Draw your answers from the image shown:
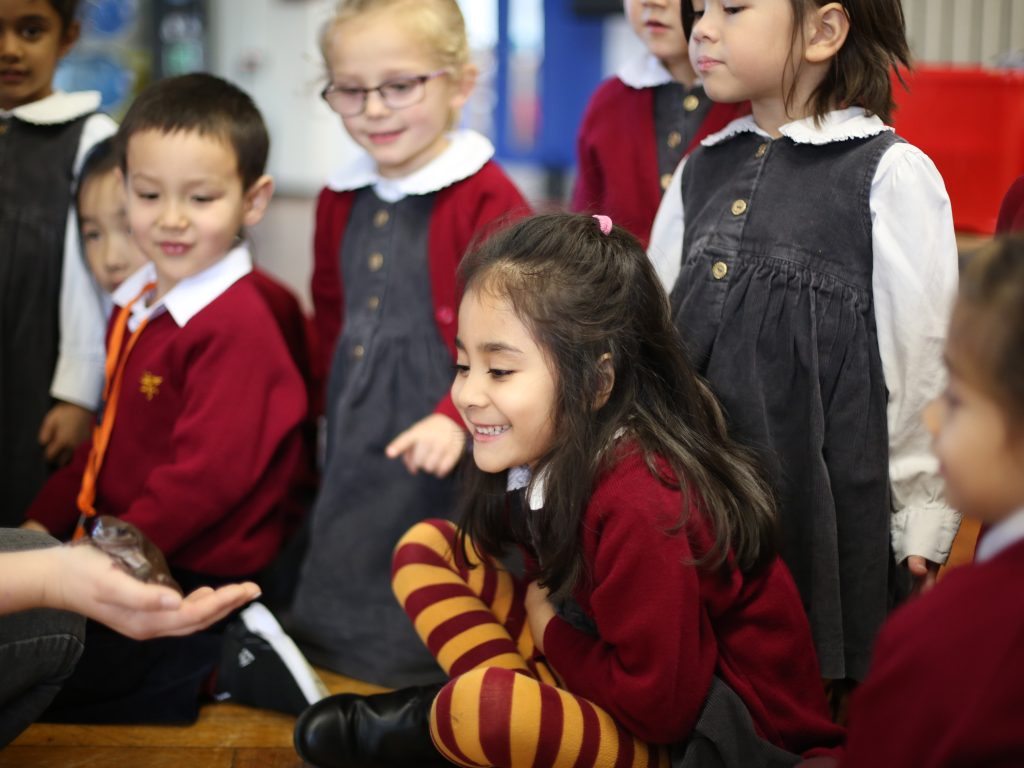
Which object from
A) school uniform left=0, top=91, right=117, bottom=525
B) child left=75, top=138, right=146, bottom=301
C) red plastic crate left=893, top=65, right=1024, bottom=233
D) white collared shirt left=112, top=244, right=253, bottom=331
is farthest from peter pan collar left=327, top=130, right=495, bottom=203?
red plastic crate left=893, top=65, right=1024, bottom=233

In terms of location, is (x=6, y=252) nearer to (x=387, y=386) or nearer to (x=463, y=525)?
(x=387, y=386)

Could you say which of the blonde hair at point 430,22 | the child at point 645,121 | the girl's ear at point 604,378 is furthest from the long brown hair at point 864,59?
the blonde hair at point 430,22

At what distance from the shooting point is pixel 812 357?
4.60 ft

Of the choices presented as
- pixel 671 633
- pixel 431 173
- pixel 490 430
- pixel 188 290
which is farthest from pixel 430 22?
pixel 671 633

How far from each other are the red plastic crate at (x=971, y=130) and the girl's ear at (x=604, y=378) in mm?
1611

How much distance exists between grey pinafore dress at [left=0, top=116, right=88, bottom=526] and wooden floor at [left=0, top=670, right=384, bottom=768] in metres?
0.54

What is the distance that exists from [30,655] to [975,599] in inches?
38.4

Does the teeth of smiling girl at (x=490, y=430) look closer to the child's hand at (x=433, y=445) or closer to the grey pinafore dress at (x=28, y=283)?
the child's hand at (x=433, y=445)

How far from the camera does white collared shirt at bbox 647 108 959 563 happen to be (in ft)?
4.38

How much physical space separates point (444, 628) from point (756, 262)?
1.99 feet

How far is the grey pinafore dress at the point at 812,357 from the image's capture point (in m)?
1.39

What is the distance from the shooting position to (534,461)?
54.5 inches

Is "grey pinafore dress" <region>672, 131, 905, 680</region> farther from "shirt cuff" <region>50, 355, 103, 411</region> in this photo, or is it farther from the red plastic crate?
the red plastic crate

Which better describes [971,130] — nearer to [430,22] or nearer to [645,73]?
[645,73]
